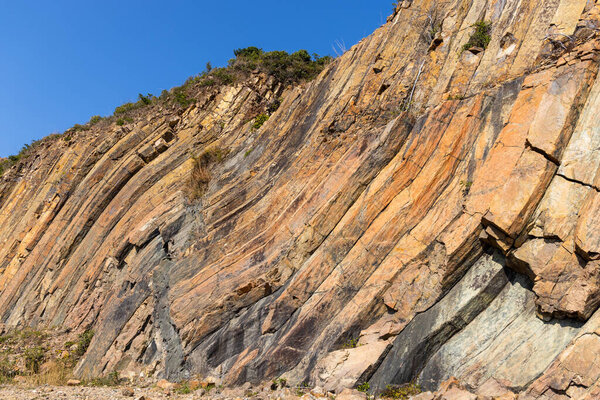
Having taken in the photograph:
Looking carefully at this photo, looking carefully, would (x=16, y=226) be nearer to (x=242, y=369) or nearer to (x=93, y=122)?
(x=93, y=122)

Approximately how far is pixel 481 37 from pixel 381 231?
6.42 m

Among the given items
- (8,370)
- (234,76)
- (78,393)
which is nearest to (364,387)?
(78,393)

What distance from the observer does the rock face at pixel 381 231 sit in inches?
339

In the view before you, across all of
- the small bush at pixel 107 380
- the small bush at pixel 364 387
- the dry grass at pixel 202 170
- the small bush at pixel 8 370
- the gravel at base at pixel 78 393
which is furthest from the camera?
the dry grass at pixel 202 170

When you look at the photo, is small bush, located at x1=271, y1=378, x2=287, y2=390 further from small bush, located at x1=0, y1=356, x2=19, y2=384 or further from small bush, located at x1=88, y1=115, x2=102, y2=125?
small bush, located at x1=88, y1=115, x2=102, y2=125

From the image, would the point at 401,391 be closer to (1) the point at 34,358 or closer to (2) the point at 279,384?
(2) the point at 279,384

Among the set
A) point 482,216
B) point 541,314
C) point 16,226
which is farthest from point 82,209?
point 541,314

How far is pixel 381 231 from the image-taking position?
10898mm

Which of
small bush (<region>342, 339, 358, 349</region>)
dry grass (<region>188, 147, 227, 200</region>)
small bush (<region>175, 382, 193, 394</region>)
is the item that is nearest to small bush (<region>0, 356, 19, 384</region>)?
small bush (<region>175, 382, 193, 394</region>)

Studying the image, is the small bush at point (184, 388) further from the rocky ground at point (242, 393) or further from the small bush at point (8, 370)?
the small bush at point (8, 370)

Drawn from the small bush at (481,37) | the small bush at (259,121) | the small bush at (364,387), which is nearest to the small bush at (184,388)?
the small bush at (364,387)

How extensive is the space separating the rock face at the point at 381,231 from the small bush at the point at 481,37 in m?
0.20

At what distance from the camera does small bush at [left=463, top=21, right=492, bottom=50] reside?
1238 cm

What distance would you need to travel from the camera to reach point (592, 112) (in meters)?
9.07
